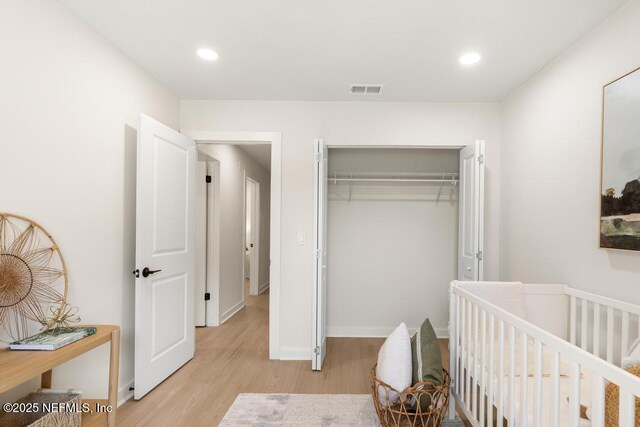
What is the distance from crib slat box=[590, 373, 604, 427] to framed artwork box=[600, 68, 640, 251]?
1.06 meters

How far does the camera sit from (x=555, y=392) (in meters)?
1.13

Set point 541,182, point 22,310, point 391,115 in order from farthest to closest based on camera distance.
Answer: point 391,115 < point 541,182 < point 22,310

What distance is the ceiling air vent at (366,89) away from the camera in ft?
9.15

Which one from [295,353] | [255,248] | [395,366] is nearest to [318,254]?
[295,353]

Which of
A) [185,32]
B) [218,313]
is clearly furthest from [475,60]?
[218,313]

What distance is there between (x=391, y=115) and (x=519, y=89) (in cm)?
104

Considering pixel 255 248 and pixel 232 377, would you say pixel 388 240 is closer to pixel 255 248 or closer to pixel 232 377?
pixel 232 377

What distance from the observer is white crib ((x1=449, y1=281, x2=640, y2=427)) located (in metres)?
1.04

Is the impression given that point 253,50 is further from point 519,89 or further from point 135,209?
point 519,89

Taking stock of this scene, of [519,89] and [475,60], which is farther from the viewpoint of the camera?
[519,89]

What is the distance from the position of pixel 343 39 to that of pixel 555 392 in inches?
80.1

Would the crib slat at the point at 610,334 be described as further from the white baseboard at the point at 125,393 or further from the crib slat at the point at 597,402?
the white baseboard at the point at 125,393

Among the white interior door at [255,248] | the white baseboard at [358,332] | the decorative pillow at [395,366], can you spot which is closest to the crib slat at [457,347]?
the decorative pillow at [395,366]

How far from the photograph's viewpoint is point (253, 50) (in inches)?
89.0
